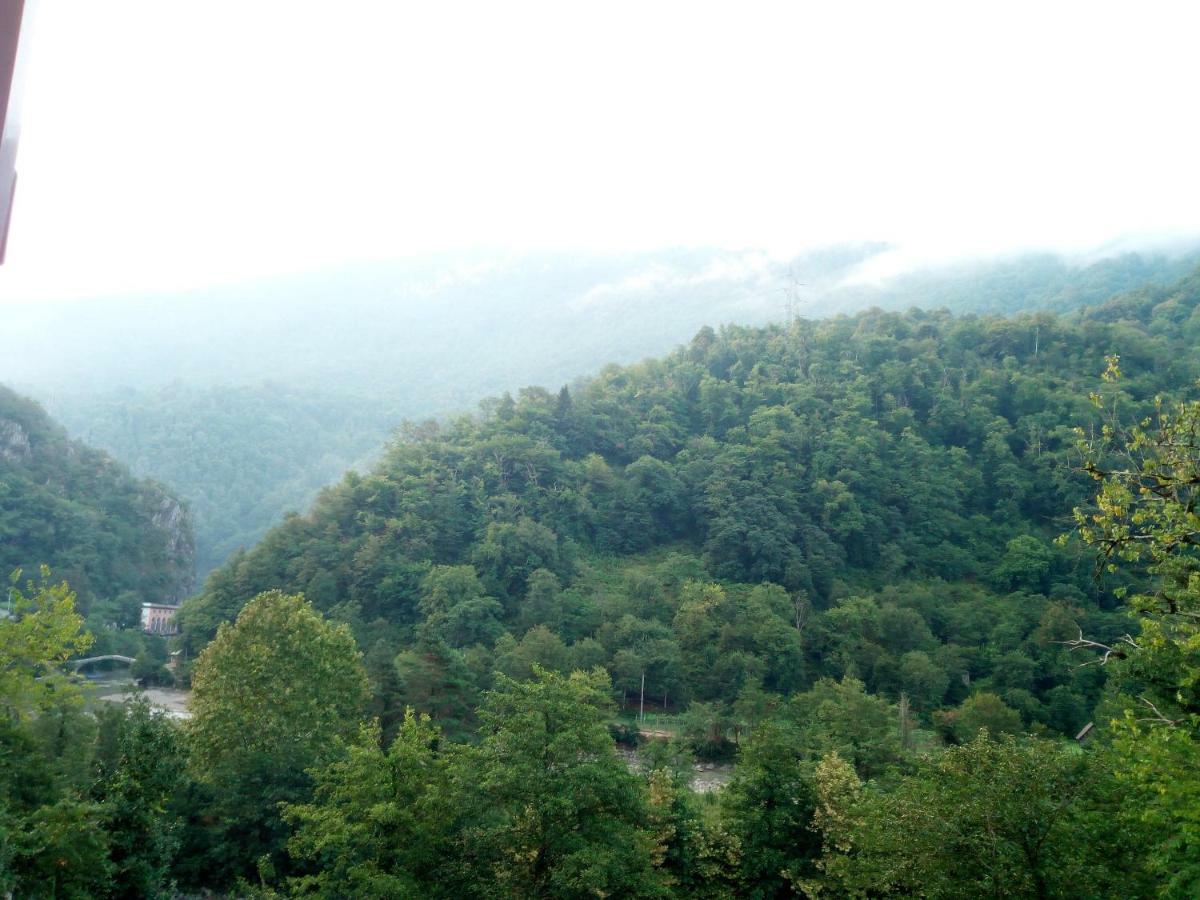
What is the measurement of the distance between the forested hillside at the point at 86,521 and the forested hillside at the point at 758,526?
27.2 m

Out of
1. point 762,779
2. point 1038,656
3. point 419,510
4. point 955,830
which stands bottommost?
point 1038,656

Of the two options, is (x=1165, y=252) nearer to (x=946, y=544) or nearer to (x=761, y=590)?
(x=946, y=544)

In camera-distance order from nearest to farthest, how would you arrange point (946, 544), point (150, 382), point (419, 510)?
1. point (419, 510)
2. point (946, 544)
3. point (150, 382)

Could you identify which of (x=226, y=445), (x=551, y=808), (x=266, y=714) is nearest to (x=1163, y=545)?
(x=551, y=808)

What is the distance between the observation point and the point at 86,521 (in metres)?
75.5

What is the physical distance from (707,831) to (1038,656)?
134ft

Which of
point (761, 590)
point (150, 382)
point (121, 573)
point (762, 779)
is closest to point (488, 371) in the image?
point (150, 382)

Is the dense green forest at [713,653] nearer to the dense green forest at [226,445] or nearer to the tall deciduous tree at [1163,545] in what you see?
the tall deciduous tree at [1163,545]

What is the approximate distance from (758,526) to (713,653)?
681 inches

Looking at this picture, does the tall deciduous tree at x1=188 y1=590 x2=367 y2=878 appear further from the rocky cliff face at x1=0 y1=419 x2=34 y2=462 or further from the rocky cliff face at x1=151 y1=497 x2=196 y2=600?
the rocky cliff face at x1=151 y1=497 x2=196 y2=600

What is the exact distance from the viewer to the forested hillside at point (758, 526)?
49375 mm

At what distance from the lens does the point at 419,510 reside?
202 ft

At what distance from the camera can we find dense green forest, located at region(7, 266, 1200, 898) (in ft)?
42.3

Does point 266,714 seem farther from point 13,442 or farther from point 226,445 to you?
point 226,445
